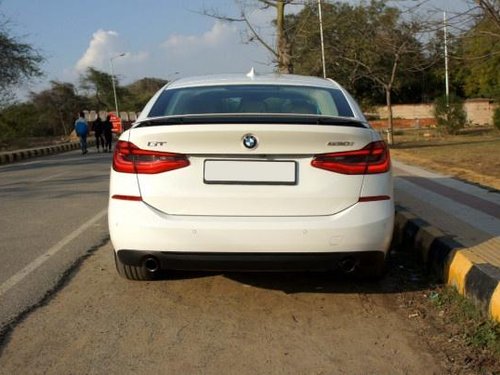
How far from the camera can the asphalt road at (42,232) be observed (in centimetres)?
468

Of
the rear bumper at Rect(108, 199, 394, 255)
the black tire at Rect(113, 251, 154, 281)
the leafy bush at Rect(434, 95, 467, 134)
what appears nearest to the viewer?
the rear bumper at Rect(108, 199, 394, 255)

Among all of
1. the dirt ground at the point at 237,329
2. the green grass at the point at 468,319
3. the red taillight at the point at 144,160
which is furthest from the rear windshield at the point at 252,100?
the green grass at the point at 468,319

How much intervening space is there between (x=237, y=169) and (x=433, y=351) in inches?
62.4

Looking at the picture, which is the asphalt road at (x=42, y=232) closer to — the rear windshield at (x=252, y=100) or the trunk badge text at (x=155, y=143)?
the trunk badge text at (x=155, y=143)

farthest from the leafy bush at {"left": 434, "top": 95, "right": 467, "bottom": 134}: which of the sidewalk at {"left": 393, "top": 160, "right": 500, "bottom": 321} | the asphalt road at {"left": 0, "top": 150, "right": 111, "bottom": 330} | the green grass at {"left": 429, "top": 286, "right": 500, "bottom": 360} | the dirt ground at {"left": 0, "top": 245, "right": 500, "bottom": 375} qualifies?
the green grass at {"left": 429, "top": 286, "right": 500, "bottom": 360}

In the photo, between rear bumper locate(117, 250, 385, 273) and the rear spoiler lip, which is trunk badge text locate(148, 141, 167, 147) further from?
rear bumper locate(117, 250, 385, 273)

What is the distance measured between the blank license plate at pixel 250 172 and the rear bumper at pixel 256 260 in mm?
465

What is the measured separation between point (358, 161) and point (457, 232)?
6.98 ft

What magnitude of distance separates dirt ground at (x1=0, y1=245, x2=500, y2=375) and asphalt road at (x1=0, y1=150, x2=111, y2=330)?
242 millimetres

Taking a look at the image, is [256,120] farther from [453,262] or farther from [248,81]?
[453,262]

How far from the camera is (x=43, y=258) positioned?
5625mm

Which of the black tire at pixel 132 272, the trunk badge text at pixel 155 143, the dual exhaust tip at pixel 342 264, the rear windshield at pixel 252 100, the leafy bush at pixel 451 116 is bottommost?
the leafy bush at pixel 451 116

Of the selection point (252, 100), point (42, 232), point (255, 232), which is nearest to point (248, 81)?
point (252, 100)

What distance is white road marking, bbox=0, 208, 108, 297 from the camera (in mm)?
4771
